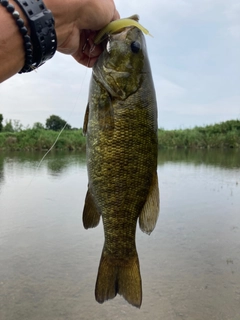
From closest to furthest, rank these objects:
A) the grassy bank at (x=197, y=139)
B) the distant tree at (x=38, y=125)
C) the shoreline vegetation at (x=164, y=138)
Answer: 1. the shoreline vegetation at (x=164, y=138)
2. the distant tree at (x=38, y=125)
3. the grassy bank at (x=197, y=139)

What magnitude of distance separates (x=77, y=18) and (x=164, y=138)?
3778 cm

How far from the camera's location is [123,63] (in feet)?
6.36

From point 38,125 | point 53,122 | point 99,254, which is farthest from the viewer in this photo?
point 38,125

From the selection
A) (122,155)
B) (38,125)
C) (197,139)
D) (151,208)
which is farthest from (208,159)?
(122,155)

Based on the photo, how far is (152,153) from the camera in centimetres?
188

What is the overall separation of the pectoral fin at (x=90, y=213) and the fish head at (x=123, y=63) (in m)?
0.63

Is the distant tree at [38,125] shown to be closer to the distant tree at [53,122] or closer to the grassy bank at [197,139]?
the distant tree at [53,122]

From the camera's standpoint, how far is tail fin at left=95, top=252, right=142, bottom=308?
6.26 feet

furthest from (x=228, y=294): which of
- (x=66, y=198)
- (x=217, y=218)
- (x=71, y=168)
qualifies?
(x=71, y=168)

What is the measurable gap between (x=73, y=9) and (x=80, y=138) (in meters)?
31.3

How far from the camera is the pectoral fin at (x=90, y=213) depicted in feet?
6.53

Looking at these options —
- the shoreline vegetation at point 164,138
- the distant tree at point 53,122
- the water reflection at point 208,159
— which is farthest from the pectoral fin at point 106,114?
the distant tree at point 53,122

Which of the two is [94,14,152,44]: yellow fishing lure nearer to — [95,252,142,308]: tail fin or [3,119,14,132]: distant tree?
[95,252,142,308]: tail fin

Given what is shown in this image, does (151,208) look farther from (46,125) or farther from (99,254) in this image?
(46,125)
